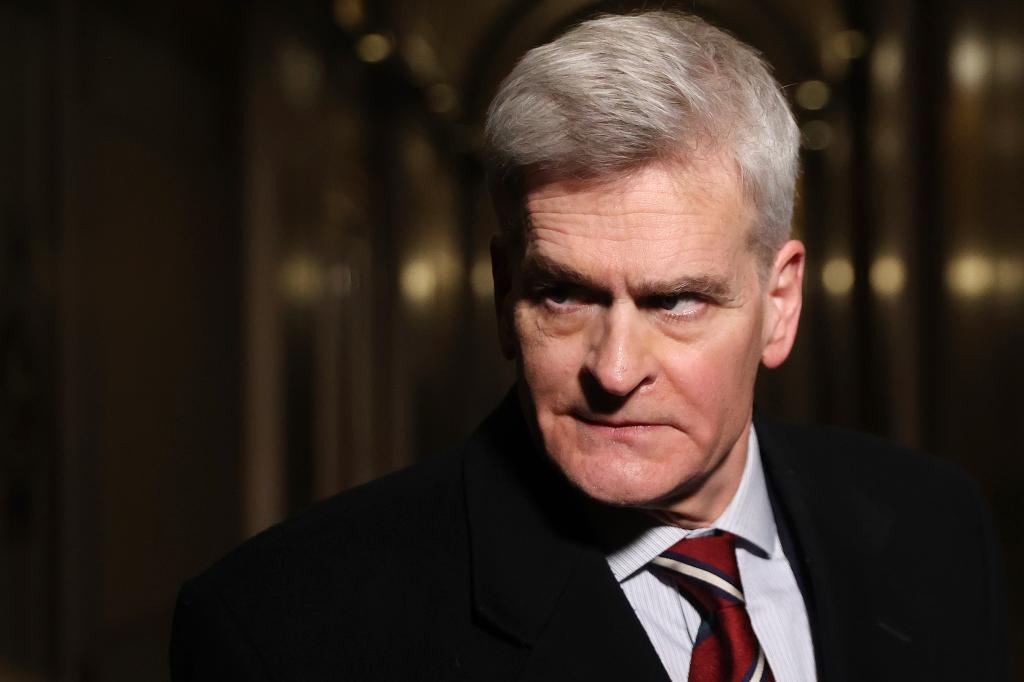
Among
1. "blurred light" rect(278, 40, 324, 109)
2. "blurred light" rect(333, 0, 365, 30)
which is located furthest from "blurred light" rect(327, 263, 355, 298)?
"blurred light" rect(333, 0, 365, 30)

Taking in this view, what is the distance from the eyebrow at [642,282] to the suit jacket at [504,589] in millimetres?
371

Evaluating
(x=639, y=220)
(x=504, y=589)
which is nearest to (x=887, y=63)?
(x=639, y=220)

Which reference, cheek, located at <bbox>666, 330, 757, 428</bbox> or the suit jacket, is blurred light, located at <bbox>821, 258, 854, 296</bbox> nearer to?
the suit jacket

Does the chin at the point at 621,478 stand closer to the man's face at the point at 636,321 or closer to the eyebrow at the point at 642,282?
the man's face at the point at 636,321

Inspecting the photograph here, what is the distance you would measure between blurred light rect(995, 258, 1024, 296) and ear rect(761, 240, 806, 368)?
235 cm

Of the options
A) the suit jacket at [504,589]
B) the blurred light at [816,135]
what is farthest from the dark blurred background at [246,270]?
the blurred light at [816,135]

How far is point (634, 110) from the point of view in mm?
1675

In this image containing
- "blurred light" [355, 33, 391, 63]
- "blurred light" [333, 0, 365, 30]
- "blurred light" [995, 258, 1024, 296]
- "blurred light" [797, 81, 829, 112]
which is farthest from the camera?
"blurred light" [797, 81, 829, 112]

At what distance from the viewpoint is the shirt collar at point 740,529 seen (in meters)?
1.94

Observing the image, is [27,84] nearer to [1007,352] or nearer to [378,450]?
[1007,352]

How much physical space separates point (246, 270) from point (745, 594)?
382 cm

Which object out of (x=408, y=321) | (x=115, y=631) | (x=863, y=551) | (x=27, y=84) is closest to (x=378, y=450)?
(x=408, y=321)

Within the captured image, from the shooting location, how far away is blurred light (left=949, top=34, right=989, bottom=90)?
434cm

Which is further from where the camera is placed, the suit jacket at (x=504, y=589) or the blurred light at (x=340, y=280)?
the blurred light at (x=340, y=280)
